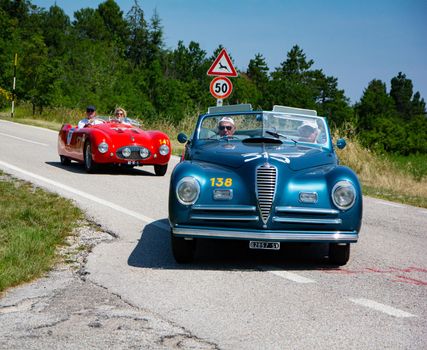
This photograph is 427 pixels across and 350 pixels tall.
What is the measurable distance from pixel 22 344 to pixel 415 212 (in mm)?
8693

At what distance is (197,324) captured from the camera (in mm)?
4879

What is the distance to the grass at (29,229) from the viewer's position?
249 inches

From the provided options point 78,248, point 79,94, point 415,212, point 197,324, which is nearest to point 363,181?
point 415,212

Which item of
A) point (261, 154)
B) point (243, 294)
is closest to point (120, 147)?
point (261, 154)

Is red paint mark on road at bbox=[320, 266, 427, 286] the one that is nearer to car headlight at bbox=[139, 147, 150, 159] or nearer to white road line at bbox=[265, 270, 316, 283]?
white road line at bbox=[265, 270, 316, 283]

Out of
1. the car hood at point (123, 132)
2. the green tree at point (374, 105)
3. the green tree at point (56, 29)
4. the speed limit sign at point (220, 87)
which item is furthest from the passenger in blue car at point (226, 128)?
the green tree at point (374, 105)

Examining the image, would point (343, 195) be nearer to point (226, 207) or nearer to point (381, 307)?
point (226, 207)

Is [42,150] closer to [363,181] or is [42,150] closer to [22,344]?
[363,181]

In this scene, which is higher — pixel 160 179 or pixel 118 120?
pixel 118 120

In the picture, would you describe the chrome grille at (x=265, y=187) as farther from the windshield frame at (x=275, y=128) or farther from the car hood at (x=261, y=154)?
the windshield frame at (x=275, y=128)

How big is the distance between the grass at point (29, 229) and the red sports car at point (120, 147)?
270cm

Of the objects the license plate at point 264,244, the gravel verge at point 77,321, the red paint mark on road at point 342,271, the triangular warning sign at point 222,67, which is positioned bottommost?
the gravel verge at point 77,321

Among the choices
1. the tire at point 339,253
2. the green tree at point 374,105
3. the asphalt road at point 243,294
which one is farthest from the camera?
the green tree at point 374,105

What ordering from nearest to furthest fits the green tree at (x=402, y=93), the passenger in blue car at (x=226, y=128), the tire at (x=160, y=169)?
the passenger in blue car at (x=226, y=128) → the tire at (x=160, y=169) → the green tree at (x=402, y=93)
